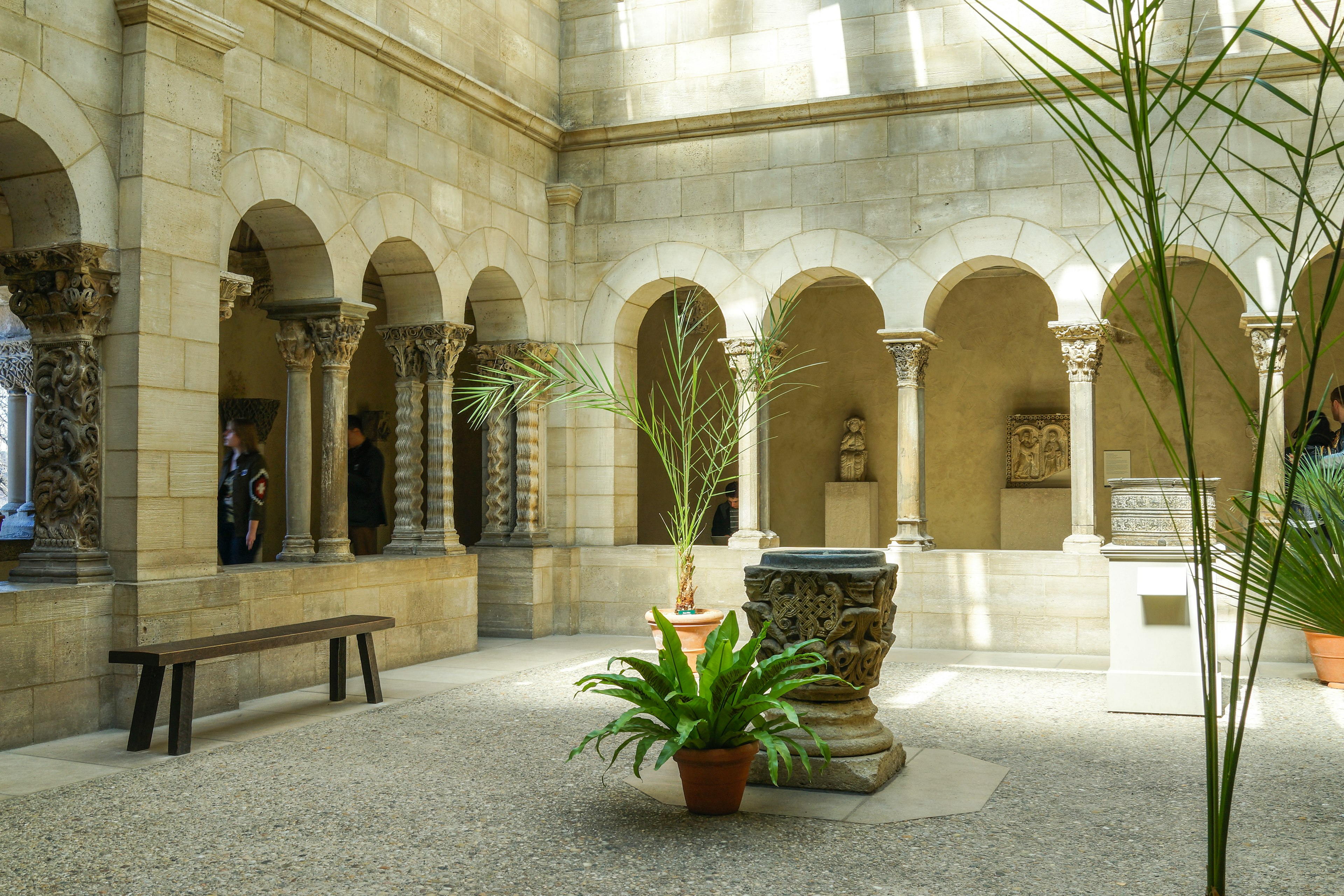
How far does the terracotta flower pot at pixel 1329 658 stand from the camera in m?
5.94

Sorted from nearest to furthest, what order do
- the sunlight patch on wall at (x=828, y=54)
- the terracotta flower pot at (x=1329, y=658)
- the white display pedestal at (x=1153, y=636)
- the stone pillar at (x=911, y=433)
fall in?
the white display pedestal at (x=1153, y=636) → the terracotta flower pot at (x=1329, y=658) → the stone pillar at (x=911, y=433) → the sunlight patch on wall at (x=828, y=54)

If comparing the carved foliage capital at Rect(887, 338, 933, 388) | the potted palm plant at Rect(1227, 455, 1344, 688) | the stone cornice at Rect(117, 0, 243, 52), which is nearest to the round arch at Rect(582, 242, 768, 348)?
the carved foliage capital at Rect(887, 338, 933, 388)

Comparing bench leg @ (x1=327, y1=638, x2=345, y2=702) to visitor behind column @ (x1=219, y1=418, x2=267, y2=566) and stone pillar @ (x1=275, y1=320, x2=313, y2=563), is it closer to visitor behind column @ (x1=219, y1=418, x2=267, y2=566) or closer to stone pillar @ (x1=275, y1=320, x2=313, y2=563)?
stone pillar @ (x1=275, y1=320, x2=313, y2=563)

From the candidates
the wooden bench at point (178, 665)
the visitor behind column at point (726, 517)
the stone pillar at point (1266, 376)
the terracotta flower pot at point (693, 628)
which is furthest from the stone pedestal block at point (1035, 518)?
the wooden bench at point (178, 665)

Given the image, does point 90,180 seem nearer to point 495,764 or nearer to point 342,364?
point 342,364

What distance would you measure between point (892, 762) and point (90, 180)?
406cm

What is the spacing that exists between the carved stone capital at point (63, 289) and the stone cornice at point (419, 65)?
46.9 inches

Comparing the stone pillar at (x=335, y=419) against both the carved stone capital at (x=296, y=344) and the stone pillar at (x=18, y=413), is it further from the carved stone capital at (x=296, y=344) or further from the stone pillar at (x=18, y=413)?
the stone pillar at (x=18, y=413)

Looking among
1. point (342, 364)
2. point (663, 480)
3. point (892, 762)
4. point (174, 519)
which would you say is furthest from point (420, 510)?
point (663, 480)

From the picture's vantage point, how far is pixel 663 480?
12328mm

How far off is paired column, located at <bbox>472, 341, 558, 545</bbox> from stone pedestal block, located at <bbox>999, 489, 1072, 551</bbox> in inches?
193

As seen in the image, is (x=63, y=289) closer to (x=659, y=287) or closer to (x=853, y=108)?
(x=659, y=287)

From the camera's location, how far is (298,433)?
655 centimetres

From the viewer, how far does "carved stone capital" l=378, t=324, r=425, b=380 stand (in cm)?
750
